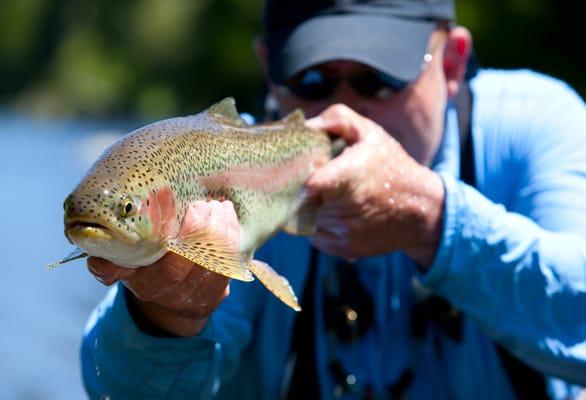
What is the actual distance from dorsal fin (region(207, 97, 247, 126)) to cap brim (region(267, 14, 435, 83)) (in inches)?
20.1

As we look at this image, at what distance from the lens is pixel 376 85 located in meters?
2.68

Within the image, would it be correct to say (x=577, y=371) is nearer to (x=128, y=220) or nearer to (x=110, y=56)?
(x=128, y=220)

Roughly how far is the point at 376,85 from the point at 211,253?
3.39 ft

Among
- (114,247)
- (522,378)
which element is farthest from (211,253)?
(522,378)

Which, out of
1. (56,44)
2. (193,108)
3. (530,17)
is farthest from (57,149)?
(56,44)

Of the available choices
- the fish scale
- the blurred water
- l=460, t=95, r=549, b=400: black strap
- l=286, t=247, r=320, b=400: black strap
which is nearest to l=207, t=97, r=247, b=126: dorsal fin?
the fish scale

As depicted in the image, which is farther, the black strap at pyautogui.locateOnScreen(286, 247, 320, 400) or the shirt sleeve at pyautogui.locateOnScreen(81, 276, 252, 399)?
the black strap at pyautogui.locateOnScreen(286, 247, 320, 400)

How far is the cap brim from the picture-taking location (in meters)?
2.63

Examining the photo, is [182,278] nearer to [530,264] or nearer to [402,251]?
[402,251]

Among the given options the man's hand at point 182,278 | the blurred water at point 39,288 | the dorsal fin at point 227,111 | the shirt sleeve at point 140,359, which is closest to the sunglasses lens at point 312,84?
the dorsal fin at point 227,111

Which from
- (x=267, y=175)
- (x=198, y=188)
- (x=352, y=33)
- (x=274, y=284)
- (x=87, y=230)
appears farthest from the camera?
(x=352, y=33)

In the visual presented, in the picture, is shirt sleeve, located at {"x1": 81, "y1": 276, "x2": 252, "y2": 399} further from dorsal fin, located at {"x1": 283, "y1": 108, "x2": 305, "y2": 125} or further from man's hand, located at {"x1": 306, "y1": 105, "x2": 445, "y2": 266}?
dorsal fin, located at {"x1": 283, "y1": 108, "x2": 305, "y2": 125}

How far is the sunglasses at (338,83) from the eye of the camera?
267cm

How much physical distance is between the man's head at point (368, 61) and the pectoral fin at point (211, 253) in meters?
0.93
